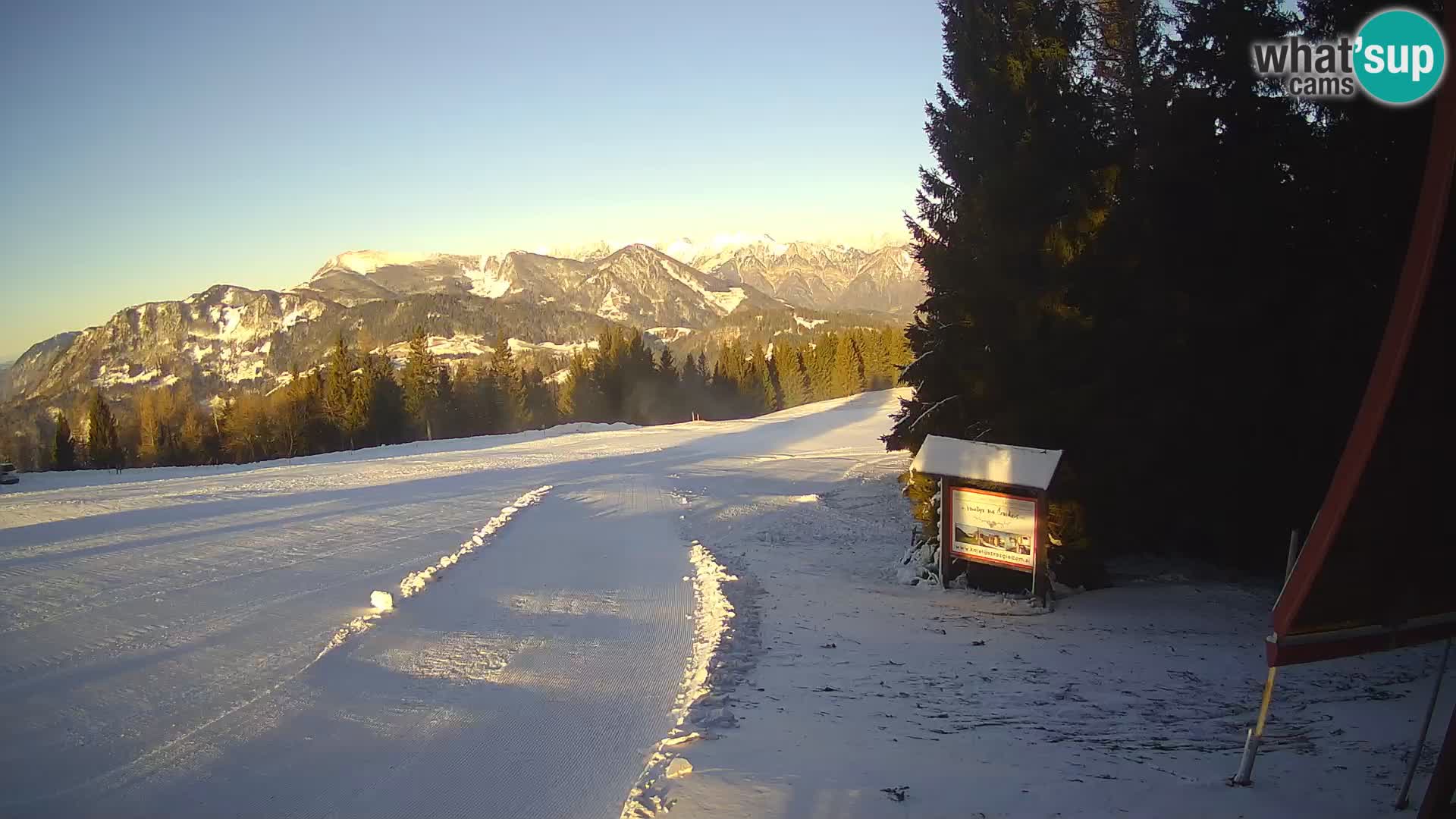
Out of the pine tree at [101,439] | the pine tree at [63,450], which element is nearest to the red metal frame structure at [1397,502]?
the pine tree at [101,439]

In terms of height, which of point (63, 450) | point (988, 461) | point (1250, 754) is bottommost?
point (63, 450)

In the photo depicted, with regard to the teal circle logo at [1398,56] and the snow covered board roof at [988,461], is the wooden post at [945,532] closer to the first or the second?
the snow covered board roof at [988,461]

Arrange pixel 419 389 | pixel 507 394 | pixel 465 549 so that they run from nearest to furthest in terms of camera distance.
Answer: pixel 465 549 < pixel 419 389 < pixel 507 394

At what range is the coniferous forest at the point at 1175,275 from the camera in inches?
446

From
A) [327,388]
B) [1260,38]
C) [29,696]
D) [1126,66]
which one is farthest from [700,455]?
[327,388]

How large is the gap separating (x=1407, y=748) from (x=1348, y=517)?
8.50 ft

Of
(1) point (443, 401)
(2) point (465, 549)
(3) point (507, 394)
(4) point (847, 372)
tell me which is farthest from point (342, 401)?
(2) point (465, 549)

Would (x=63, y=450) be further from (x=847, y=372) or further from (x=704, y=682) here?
(x=704, y=682)

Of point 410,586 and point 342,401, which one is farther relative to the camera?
point 342,401

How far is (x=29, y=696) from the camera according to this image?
7.89 m

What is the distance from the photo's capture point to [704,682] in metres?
8.13

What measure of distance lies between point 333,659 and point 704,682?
13.8ft

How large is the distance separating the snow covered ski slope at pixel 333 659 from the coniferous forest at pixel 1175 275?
681 cm

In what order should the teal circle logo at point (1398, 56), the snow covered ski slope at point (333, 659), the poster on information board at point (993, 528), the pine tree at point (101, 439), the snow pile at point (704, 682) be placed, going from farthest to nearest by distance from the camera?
the pine tree at point (101, 439) → the poster on information board at point (993, 528) → the teal circle logo at point (1398, 56) → the snow covered ski slope at point (333, 659) → the snow pile at point (704, 682)
